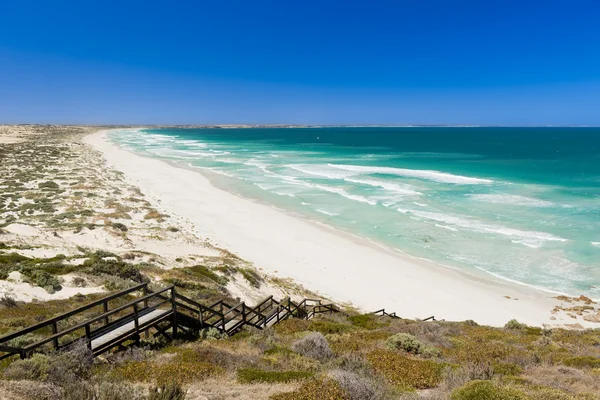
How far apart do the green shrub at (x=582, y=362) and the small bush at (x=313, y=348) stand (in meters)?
6.01

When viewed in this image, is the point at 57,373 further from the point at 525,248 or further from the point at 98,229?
the point at 525,248

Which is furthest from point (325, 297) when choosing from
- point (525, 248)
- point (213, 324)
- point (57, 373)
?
point (525, 248)

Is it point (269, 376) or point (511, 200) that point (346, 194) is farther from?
point (269, 376)

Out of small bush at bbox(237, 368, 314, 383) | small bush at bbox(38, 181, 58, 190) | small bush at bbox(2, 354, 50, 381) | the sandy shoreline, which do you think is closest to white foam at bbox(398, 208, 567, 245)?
the sandy shoreline

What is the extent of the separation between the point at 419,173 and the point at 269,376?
52625 millimetres

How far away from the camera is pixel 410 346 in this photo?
31.4ft

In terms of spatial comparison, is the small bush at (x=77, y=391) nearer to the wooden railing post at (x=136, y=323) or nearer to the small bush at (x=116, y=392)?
the small bush at (x=116, y=392)

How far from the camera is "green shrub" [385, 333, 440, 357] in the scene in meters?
9.45

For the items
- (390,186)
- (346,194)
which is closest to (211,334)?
(346,194)

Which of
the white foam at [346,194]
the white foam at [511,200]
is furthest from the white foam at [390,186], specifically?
the white foam at [511,200]

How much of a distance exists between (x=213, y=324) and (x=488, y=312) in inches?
514

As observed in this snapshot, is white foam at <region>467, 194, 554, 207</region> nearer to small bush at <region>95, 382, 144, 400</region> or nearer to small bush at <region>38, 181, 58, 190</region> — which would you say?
small bush at <region>95, 382, 144, 400</region>

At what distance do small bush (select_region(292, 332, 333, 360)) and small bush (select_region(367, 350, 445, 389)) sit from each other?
3.25 ft

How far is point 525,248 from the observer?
23547mm
